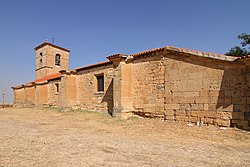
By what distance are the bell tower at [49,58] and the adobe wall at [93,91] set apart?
12813mm

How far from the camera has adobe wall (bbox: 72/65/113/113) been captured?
11.4m

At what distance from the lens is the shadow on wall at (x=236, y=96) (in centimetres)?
608

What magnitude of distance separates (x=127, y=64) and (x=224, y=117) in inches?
220

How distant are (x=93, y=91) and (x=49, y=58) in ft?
50.7

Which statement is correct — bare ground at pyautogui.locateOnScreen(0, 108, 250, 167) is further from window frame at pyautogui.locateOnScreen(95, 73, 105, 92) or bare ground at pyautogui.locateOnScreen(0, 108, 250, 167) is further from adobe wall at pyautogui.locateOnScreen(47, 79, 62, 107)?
adobe wall at pyautogui.locateOnScreen(47, 79, 62, 107)

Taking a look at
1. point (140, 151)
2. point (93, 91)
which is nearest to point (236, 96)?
point (140, 151)

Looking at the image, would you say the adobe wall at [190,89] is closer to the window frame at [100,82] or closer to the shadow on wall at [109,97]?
the shadow on wall at [109,97]

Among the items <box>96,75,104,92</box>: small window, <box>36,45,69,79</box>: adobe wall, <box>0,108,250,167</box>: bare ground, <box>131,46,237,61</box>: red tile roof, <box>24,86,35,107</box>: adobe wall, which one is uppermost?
<box>36,45,69,79</box>: adobe wall

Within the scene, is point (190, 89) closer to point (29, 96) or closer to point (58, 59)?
point (29, 96)

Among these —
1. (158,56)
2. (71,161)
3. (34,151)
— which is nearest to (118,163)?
(71,161)

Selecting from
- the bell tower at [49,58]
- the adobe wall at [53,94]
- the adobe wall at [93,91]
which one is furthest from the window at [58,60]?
the adobe wall at [93,91]

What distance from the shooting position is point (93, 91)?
42.0ft

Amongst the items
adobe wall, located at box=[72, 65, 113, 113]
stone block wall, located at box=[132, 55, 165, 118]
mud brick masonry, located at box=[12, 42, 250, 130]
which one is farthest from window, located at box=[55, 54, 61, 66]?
stone block wall, located at box=[132, 55, 165, 118]

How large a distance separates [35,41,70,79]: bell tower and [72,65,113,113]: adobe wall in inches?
504
